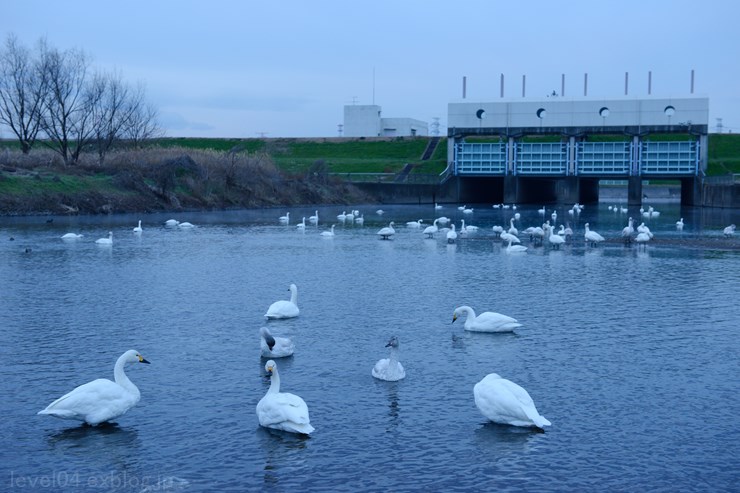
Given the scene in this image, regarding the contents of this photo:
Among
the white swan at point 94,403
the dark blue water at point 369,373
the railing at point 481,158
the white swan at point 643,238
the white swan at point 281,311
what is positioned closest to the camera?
the dark blue water at point 369,373

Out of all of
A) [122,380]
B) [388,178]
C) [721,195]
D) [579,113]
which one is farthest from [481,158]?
[122,380]

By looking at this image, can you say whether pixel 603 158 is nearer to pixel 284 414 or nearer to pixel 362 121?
pixel 362 121

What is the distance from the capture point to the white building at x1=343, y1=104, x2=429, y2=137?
120 metres

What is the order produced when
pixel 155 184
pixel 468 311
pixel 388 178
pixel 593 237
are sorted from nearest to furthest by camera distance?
pixel 468 311
pixel 593 237
pixel 155 184
pixel 388 178

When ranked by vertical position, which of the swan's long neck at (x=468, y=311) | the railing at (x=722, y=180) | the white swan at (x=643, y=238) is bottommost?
the swan's long neck at (x=468, y=311)

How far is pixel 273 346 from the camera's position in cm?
1509

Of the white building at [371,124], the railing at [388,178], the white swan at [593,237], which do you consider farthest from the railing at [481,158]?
the white swan at [593,237]

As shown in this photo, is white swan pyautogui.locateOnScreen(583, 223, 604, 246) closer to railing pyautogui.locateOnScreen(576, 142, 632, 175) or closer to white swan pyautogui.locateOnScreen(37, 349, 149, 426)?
white swan pyautogui.locateOnScreen(37, 349, 149, 426)

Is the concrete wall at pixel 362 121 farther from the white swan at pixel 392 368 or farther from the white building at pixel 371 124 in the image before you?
the white swan at pixel 392 368

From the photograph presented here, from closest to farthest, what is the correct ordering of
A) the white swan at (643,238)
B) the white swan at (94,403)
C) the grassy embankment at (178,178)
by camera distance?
1. the white swan at (94,403)
2. the white swan at (643,238)
3. the grassy embankment at (178,178)

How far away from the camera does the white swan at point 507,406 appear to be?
11.6 m

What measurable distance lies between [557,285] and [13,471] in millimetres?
18302

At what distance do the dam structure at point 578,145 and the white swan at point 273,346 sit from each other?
230ft

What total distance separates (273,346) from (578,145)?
72277 mm
